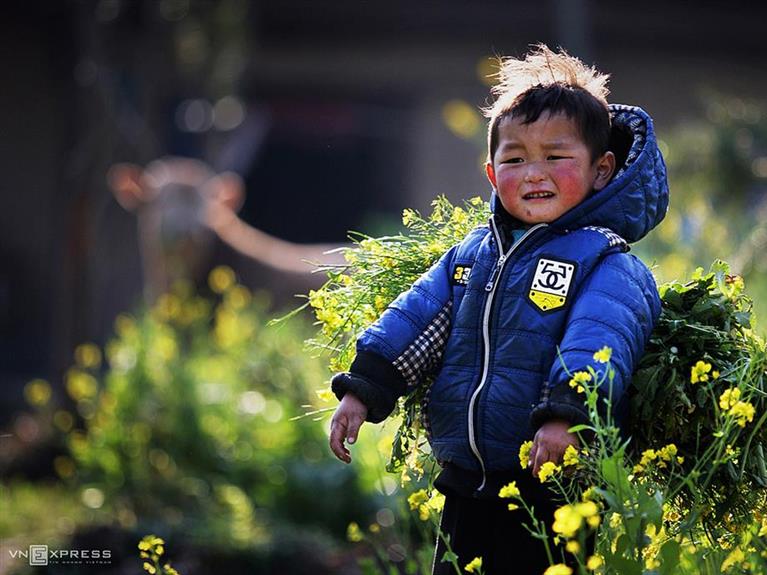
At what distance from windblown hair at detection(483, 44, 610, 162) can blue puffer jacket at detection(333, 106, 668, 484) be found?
0.35 feet

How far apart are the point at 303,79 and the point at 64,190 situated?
6822 millimetres

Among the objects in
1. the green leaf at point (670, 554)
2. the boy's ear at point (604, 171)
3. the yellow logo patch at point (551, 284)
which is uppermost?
the boy's ear at point (604, 171)

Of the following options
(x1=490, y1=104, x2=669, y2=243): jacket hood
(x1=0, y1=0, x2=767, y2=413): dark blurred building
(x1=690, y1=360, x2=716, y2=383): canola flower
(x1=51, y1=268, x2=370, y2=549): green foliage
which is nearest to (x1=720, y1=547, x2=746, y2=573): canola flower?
(x1=690, y1=360, x2=716, y2=383): canola flower

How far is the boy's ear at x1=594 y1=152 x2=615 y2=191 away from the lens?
309cm

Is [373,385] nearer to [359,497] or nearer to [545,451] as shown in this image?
[545,451]

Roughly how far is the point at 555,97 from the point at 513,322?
0.50 meters

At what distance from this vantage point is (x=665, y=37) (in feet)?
53.3

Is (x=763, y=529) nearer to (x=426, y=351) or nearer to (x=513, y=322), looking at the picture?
(x=513, y=322)

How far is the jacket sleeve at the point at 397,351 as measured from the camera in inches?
116

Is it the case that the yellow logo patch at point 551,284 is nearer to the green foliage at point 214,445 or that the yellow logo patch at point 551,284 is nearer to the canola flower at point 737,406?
the canola flower at point 737,406

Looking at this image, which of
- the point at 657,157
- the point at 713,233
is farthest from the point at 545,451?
the point at 713,233

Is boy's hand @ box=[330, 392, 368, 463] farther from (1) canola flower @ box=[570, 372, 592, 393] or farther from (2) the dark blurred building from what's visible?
(2) the dark blurred building

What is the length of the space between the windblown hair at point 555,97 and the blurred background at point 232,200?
488 mm
